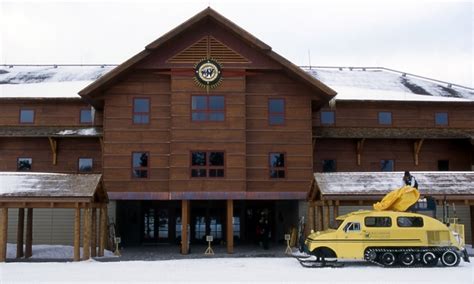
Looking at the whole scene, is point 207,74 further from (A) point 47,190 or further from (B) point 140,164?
(A) point 47,190

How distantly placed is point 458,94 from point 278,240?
47.6ft

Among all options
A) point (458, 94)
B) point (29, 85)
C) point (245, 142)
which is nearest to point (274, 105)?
point (245, 142)

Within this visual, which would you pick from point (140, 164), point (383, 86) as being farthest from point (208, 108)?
point (383, 86)

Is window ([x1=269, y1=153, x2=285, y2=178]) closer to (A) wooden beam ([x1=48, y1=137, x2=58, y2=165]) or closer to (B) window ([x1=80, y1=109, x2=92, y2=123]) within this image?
(B) window ([x1=80, y1=109, x2=92, y2=123])

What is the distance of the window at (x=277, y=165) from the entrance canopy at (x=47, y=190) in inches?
341

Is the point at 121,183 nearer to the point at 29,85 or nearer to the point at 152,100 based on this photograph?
the point at 152,100

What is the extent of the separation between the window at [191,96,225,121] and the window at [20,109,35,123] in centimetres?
1032

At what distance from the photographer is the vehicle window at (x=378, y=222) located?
19.8m

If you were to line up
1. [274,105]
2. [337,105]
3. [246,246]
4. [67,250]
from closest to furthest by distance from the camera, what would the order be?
[67,250] → [274,105] → [246,246] → [337,105]

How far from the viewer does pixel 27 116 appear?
3142cm

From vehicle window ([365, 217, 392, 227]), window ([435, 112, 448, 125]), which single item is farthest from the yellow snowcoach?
window ([435, 112, 448, 125])

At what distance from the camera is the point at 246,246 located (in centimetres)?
3006

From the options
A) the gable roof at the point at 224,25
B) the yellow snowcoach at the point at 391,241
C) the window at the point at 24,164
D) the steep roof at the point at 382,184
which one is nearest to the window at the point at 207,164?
the steep roof at the point at 382,184

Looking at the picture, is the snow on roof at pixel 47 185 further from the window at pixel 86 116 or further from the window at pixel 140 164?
the window at pixel 86 116
